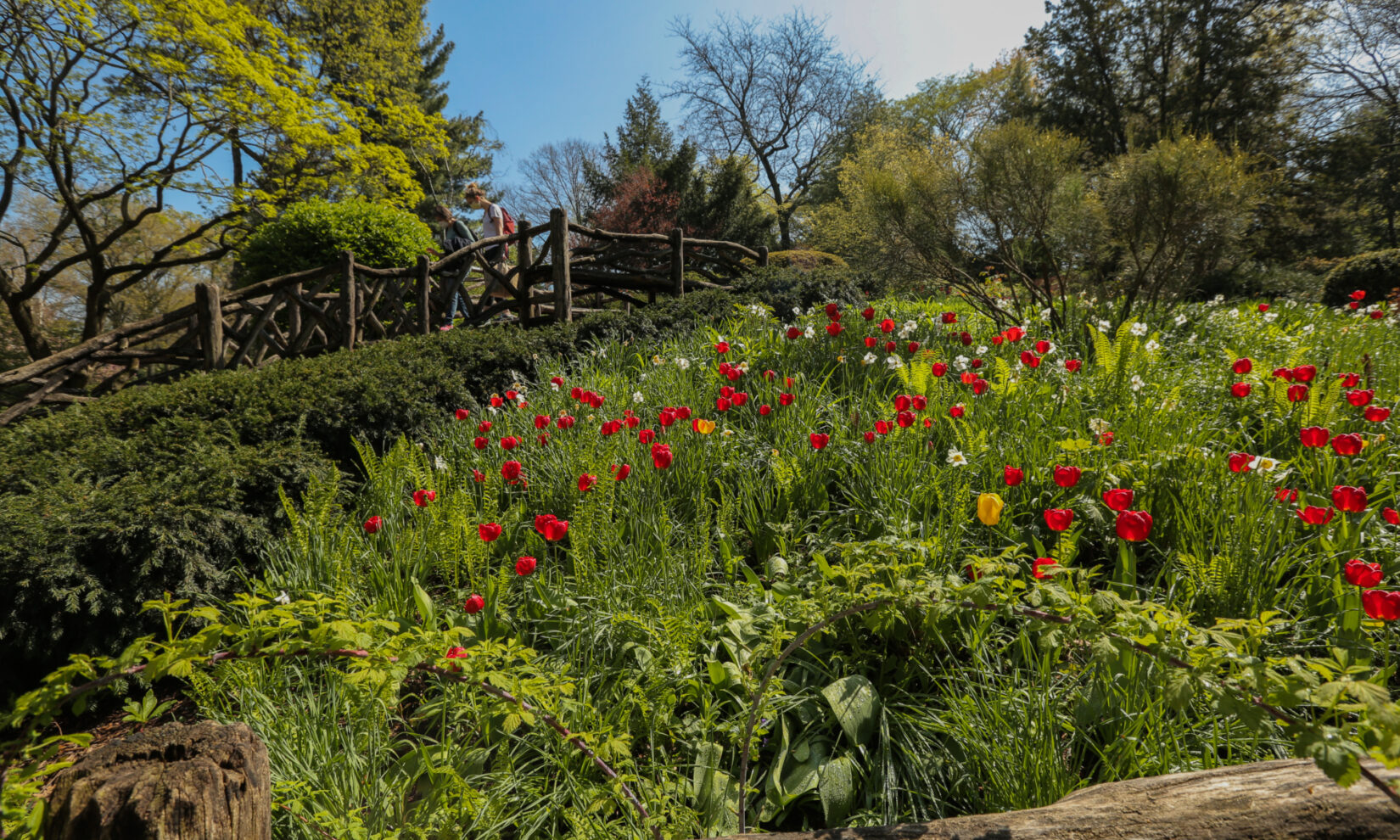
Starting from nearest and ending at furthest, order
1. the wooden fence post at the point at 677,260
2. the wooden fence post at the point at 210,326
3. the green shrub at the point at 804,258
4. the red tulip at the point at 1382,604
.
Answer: the red tulip at the point at 1382,604
the wooden fence post at the point at 210,326
the wooden fence post at the point at 677,260
the green shrub at the point at 804,258

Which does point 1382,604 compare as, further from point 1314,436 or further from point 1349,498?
point 1314,436

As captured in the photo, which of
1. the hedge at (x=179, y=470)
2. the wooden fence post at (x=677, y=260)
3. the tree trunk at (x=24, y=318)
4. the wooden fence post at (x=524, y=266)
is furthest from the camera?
the tree trunk at (x=24, y=318)

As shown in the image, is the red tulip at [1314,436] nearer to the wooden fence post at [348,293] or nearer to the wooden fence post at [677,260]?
the wooden fence post at [348,293]

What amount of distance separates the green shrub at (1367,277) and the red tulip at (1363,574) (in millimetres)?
11119

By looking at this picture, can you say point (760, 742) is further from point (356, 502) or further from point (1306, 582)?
point (356, 502)

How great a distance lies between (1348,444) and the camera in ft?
6.36

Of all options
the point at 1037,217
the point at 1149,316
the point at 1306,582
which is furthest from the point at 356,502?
the point at 1149,316

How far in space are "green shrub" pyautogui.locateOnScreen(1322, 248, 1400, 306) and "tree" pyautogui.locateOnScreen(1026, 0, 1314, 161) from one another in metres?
4.68

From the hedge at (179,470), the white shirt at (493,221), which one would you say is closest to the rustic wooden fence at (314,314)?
the white shirt at (493,221)

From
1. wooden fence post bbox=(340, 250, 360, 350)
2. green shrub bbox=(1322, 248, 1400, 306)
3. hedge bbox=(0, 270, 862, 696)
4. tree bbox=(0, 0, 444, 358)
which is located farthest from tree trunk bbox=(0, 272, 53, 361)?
green shrub bbox=(1322, 248, 1400, 306)

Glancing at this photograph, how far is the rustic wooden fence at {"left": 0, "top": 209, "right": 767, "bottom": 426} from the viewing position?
18.7ft

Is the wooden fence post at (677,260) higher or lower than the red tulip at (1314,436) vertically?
higher

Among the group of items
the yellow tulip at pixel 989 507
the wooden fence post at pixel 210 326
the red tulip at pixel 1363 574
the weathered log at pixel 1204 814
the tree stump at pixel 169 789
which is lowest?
the weathered log at pixel 1204 814

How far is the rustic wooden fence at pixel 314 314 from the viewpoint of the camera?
570cm
